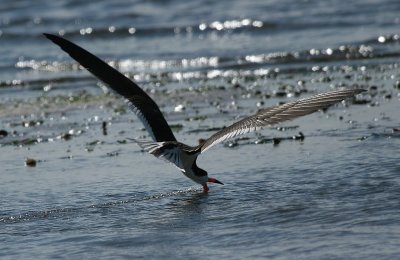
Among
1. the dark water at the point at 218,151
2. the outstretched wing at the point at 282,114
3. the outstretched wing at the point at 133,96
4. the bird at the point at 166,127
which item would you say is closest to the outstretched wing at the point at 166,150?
the bird at the point at 166,127

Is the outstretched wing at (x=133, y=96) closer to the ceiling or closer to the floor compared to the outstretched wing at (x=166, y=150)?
closer to the ceiling

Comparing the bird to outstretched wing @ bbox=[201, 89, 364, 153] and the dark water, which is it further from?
the dark water

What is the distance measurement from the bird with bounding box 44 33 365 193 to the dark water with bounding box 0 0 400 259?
368mm

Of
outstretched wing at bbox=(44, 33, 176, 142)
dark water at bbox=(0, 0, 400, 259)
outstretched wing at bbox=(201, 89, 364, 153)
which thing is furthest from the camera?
outstretched wing at bbox=(44, 33, 176, 142)

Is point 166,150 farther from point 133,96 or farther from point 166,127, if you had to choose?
point 133,96

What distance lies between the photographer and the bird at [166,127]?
6.57m

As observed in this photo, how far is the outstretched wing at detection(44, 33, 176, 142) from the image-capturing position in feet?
24.8

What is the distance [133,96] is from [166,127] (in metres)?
0.39

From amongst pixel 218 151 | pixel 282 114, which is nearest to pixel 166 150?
pixel 282 114

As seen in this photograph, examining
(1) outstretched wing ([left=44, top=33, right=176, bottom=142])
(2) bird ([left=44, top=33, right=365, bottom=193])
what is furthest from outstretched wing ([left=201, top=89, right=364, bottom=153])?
(1) outstretched wing ([left=44, top=33, right=176, bottom=142])

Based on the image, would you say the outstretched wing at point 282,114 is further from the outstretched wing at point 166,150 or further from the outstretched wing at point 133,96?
the outstretched wing at point 133,96

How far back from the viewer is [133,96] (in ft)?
25.3

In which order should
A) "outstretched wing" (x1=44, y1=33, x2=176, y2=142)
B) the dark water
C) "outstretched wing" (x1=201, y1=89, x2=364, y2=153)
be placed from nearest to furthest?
the dark water < "outstretched wing" (x1=201, y1=89, x2=364, y2=153) < "outstretched wing" (x1=44, y1=33, x2=176, y2=142)

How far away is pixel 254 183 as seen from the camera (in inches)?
291
